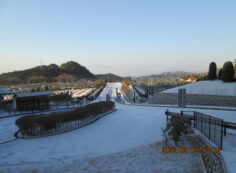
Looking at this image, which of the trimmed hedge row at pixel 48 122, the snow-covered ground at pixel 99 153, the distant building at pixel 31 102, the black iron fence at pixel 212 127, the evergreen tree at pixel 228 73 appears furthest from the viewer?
the distant building at pixel 31 102

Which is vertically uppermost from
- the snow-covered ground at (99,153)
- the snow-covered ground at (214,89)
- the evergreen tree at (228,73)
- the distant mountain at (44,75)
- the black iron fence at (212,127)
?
the distant mountain at (44,75)

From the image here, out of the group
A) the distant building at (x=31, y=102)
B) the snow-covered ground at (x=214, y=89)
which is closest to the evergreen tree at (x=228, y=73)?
the snow-covered ground at (x=214, y=89)

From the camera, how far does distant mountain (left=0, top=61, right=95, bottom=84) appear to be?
76.8m

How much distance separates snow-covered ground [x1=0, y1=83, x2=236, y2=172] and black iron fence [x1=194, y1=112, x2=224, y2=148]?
1.26 feet

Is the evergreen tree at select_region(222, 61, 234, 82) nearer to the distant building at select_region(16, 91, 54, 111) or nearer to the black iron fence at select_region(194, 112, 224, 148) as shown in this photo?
the black iron fence at select_region(194, 112, 224, 148)

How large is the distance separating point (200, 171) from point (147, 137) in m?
3.47

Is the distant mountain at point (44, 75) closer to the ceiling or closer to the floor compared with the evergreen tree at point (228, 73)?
closer to the ceiling

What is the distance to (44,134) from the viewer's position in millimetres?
9352

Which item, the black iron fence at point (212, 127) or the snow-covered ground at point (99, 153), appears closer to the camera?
the snow-covered ground at point (99, 153)

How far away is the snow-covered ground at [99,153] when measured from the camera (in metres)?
5.12

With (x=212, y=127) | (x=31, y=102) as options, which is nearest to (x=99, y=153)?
(x=212, y=127)

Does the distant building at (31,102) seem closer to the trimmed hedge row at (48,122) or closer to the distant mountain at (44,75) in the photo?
the trimmed hedge row at (48,122)

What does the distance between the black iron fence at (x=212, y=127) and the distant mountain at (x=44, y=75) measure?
74.7 meters

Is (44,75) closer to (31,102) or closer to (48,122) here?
(31,102)
